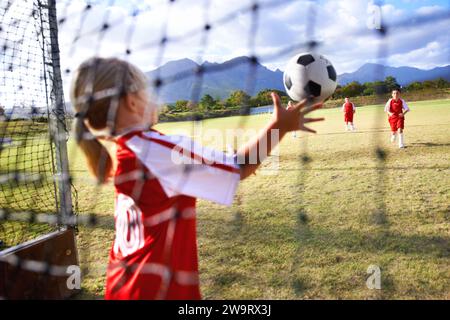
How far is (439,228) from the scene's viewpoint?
3.29 meters

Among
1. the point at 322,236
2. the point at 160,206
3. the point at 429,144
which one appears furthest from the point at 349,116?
the point at 160,206

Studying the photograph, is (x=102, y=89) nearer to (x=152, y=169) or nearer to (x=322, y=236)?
(x=152, y=169)

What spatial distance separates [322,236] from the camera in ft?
10.8

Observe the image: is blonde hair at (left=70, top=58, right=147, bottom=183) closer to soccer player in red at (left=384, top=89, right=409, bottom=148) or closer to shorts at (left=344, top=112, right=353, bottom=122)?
soccer player in red at (left=384, top=89, right=409, bottom=148)

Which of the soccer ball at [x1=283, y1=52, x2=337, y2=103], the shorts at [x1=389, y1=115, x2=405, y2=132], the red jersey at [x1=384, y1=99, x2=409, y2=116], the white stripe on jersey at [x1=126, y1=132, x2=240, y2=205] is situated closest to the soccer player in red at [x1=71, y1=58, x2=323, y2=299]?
the white stripe on jersey at [x1=126, y1=132, x2=240, y2=205]

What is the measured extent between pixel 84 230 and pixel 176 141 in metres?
3.20

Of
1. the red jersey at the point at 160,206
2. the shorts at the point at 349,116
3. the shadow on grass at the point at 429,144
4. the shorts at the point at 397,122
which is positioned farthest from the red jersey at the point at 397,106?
the red jersey at the point at 160,206

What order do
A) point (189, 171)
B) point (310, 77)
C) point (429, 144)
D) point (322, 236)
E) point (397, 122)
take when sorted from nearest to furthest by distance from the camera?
point (189, 171) < point (310, 77) < point (322, 236) < point (429, 144) < point (397, 122)

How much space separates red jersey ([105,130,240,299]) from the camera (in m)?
1.26

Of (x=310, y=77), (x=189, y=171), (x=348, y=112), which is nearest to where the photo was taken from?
(x=189, y=171)

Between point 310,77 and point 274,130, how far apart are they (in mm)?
1442

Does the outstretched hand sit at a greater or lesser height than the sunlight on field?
greater
